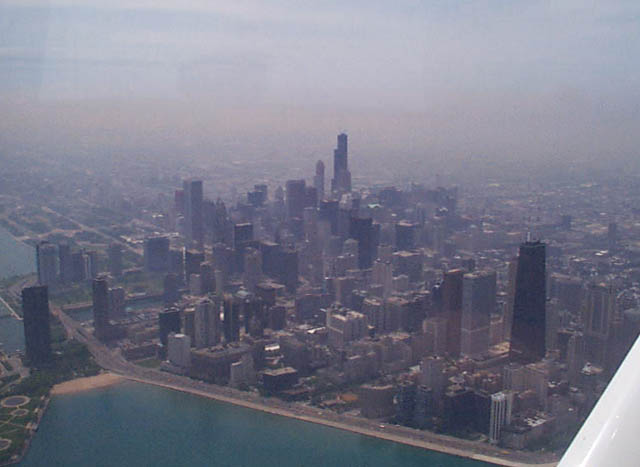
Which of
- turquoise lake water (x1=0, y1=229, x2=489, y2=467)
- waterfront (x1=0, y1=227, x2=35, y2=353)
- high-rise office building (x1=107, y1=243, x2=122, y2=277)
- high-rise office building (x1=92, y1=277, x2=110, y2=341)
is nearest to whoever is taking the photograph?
turquoise lake water (x1=0, y1=229, x2=489, y2=467)

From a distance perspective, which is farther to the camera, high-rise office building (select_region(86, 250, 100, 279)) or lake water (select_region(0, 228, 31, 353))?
high-rise office building (select_region(86, 250, 100, 279))

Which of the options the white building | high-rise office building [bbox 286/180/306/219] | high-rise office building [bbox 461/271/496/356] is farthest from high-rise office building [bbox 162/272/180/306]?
high-rise office building [bbox 461/271/496/356]

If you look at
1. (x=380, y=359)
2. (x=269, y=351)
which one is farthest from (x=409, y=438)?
(x=269, y=351)

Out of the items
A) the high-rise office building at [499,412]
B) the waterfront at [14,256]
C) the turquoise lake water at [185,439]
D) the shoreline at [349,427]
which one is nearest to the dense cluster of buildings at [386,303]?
the high-rise office building at [499,412]

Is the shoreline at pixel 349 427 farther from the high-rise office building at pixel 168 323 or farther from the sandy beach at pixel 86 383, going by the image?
the high-rise office building at pixel 168 323

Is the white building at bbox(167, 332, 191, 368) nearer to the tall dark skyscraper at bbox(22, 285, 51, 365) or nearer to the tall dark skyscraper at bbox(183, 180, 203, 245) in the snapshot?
the tall dark skyscraper at bbox(22, 285, 51, 365)

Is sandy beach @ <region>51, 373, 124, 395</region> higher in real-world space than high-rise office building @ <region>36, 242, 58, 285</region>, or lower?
lower

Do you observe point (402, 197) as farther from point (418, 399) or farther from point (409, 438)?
point (409, 438)
